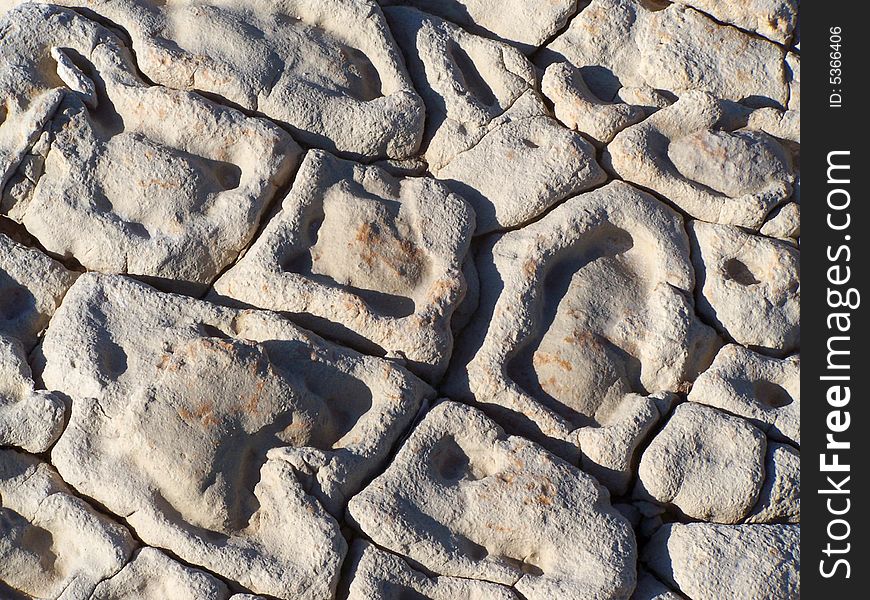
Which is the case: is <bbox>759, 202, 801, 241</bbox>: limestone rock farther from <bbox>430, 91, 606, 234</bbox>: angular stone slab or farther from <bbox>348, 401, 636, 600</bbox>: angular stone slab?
<bbox>348, 401, 636, 600</bbox>: angular stone slab

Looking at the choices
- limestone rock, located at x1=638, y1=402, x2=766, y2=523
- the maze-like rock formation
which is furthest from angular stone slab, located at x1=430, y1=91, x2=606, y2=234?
limestone rock, located at x1=638, y1=402, x2=766, y2=523

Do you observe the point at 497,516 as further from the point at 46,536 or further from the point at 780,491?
the point at 46,536

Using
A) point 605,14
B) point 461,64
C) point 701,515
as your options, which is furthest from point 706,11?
point 701,515

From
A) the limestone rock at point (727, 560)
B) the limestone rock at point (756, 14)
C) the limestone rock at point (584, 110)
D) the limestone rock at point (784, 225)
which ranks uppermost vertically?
the limestone rock at point (756, 14)

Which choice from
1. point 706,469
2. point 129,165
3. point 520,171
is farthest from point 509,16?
point 706,469

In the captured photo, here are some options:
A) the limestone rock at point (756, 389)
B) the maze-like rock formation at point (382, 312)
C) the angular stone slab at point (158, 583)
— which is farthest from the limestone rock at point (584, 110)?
the angular stone slab at point (158, 583)

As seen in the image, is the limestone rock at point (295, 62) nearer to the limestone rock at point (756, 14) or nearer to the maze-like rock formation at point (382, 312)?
the maze-like rock formation at point (382, 312)
